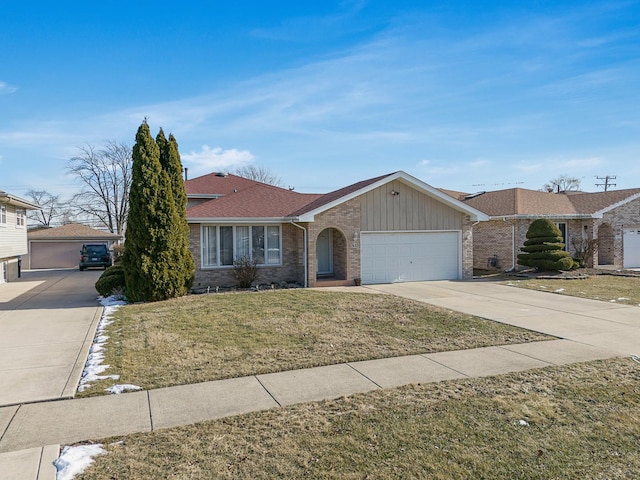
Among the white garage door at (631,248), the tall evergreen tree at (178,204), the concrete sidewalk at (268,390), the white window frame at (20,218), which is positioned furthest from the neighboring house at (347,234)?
the white window frame at (20,218)

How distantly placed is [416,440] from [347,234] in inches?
504

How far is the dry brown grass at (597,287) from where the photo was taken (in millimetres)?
13523

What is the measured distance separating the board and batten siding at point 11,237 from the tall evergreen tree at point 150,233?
10.3 meters

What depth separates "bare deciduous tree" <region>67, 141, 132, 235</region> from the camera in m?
47.4

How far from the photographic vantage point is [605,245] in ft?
79.0

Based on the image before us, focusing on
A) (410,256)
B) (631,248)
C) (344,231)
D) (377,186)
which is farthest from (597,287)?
(631,248)

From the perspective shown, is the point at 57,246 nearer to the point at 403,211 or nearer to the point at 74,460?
the point at 403,211

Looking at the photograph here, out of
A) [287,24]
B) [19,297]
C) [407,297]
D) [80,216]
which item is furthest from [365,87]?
[80,216]

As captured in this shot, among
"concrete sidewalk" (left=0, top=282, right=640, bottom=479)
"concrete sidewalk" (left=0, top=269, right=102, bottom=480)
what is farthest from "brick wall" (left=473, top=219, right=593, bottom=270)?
"concrete sidewalk" (left=0, top=269, right=102, bottom=480)

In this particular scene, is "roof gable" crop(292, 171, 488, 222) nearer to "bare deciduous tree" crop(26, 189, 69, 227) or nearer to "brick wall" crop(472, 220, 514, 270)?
"brick wall" crop(472, 220, 514, 270)

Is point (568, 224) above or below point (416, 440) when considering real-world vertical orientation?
above

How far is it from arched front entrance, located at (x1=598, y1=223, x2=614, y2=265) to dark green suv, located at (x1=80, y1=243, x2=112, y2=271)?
29548mm

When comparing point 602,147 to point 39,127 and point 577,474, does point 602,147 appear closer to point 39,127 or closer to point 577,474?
point 577,474

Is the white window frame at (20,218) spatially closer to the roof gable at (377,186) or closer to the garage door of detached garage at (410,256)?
the roof gable at (377,186)
